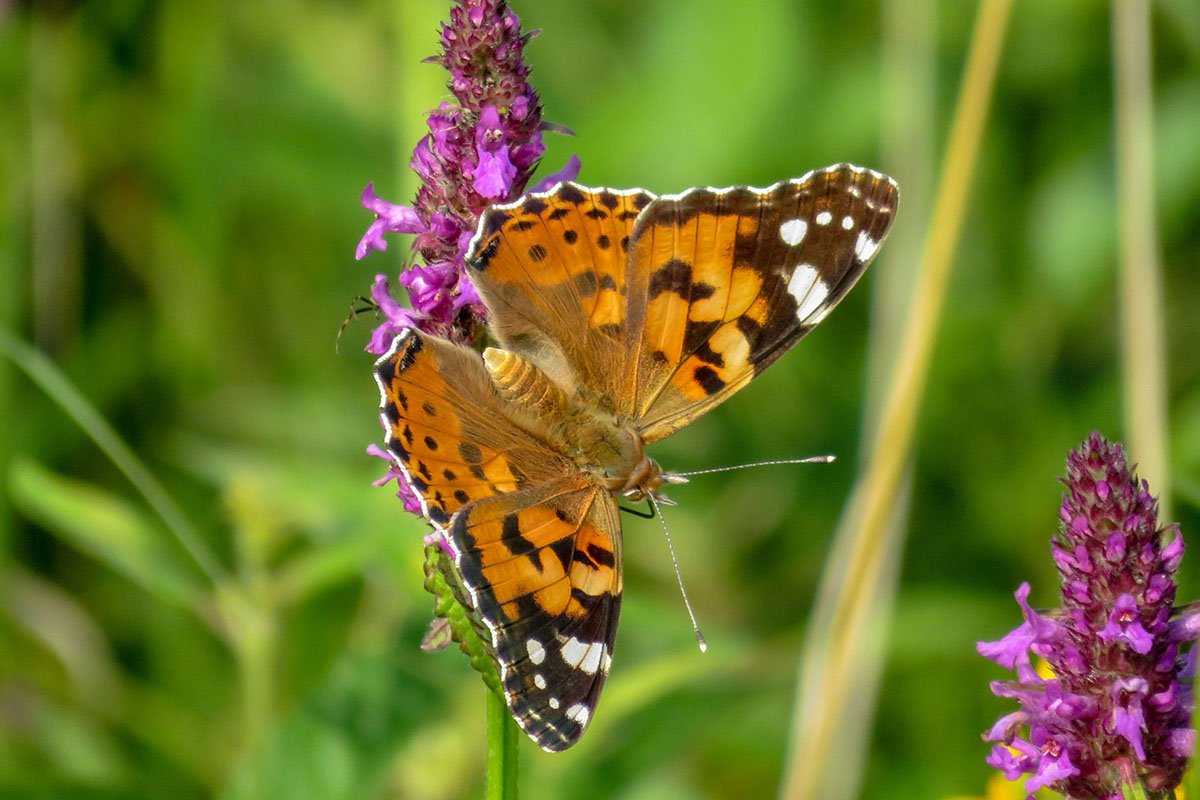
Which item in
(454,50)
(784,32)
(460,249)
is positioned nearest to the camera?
(454,50)

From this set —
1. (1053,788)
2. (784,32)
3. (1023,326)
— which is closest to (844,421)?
(1023,326)

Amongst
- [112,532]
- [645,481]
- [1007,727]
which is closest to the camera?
[1007,727]

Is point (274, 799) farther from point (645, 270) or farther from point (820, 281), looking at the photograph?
point (820, 281)

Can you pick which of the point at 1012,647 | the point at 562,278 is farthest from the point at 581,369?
the point at 1012,647

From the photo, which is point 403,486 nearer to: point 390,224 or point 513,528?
point 513,528

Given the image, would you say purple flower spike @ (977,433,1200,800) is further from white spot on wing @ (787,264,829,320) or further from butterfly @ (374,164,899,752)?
white spot on wing @ (787,264,829,320)

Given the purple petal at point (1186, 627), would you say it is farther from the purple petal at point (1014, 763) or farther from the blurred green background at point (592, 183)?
the blurred green background at point (592, 183)

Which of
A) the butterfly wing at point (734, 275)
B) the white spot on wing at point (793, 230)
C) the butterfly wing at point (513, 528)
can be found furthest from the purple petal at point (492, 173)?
the white spot on wing at point (793, 230)
